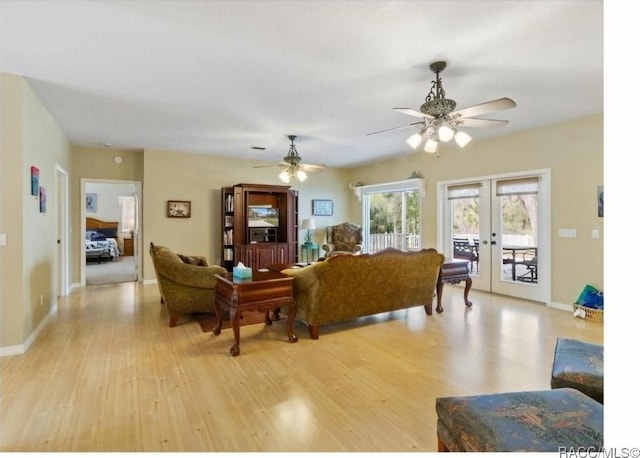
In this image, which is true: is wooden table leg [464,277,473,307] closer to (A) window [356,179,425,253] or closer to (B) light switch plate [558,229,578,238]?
(B) light switch plate [558,229,578,238]

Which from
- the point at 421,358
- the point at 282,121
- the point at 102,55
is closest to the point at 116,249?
the point at 282,121

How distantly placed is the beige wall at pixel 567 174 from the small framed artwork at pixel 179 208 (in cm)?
547

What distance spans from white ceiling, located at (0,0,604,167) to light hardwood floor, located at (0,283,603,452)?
2574 mm

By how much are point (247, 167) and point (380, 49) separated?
200 inches

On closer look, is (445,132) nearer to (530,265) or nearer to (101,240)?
(530,265)

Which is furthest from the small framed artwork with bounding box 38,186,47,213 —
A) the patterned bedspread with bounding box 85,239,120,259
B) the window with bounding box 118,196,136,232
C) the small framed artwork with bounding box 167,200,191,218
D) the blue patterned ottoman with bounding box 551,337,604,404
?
the window with bounding box 118,196,136,232

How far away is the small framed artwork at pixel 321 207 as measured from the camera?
833cm

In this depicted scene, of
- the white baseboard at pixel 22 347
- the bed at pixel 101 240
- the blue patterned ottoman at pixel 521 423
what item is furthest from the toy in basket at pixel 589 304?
the bed at pixel 101 240

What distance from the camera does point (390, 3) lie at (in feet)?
6.98

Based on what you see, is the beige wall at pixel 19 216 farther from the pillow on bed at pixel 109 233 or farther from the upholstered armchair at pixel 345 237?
the pillow on bed at pixel 109 233

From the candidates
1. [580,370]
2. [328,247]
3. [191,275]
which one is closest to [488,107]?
[580,370]

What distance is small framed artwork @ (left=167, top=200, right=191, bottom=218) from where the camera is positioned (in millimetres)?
6566

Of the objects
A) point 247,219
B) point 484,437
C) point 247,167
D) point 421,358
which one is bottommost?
point 421,358

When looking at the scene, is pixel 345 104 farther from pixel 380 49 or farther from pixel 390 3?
pixel 390 3
